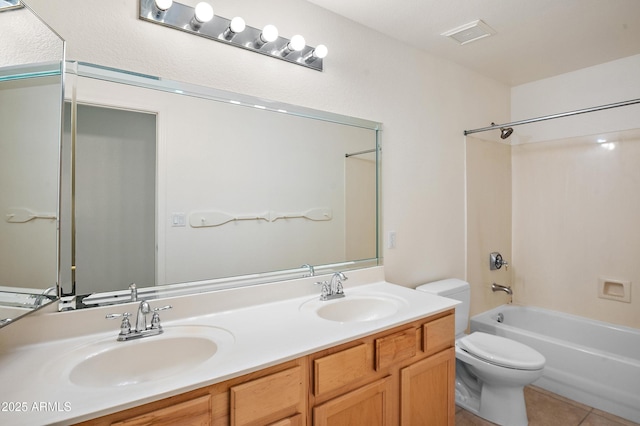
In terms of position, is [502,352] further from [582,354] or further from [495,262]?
[495,262]

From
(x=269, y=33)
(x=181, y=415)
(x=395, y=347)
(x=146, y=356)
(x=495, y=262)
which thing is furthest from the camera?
(x=495, y=262)

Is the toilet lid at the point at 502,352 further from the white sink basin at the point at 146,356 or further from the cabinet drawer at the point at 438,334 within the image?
the white sink basin at the point at 146,356

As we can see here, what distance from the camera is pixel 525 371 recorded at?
182cm

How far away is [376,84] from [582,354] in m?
2.26

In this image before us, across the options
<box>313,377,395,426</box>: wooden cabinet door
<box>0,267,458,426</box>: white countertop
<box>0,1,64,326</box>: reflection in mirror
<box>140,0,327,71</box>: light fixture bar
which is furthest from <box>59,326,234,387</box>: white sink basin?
<box>140,0,327,71</box>: light fixture bar

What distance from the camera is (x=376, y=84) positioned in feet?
6.78

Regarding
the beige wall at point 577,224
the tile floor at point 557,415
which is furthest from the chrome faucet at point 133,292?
the beige wall at point 577,224

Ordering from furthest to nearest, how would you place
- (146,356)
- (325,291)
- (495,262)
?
1. (495,262)
2. (325,291)
3. (146,356)

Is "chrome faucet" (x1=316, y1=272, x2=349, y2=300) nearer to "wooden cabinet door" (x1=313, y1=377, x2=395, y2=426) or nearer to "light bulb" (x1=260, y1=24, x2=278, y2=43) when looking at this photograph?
"wooden cabinet door" (x1=313, y1=377, x2=395, y2=426)

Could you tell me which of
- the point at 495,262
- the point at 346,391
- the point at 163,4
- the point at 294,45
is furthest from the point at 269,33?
the point at 495,262

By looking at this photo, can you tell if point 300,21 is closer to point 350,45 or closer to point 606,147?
point 350,45

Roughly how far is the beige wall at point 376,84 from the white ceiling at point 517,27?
0.36 feet

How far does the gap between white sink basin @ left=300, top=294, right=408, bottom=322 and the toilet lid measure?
0.77 meters

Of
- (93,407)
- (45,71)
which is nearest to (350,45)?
(45,71)
